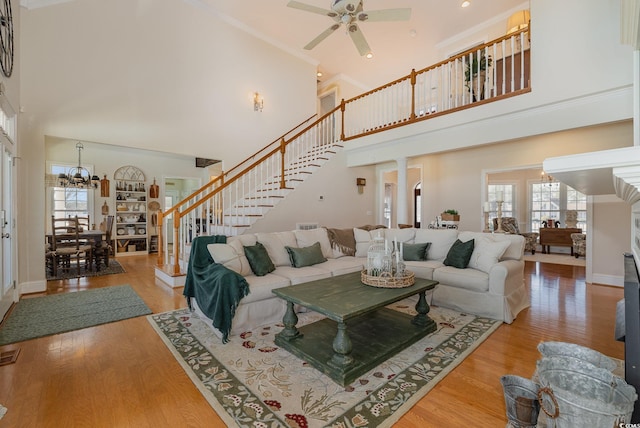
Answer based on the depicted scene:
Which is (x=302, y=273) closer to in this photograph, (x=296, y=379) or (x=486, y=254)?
(x=296, y=379)

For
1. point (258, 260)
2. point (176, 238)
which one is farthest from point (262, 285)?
point (176, 238)

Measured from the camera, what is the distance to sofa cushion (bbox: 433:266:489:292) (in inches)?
128

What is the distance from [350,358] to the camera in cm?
210

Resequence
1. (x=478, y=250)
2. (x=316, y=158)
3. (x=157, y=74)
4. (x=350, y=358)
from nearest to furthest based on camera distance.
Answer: (x=350, y=358) → (x=478, y=250) → (x=157, y=74) → (x=316, y=158)

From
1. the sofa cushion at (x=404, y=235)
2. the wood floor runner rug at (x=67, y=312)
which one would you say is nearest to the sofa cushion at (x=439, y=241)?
the sofa cushion at (x=404, y=235)

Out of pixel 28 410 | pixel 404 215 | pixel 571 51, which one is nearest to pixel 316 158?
pixel 404 215

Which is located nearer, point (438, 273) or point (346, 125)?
point (438, 273)

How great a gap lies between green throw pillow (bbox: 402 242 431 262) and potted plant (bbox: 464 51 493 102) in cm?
269

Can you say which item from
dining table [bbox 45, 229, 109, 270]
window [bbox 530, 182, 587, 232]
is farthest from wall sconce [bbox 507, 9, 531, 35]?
dining table [bbox 45, 229, 109, 270]

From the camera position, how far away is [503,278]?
122 inches

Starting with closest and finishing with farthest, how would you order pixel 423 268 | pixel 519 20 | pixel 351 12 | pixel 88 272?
pixel 351 12 → pixel 423 268 → pixel 88 272 → pixel 519 20

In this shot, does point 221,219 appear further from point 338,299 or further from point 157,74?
point 338,299

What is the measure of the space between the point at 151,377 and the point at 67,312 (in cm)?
218

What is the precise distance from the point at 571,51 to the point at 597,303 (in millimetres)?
3239
